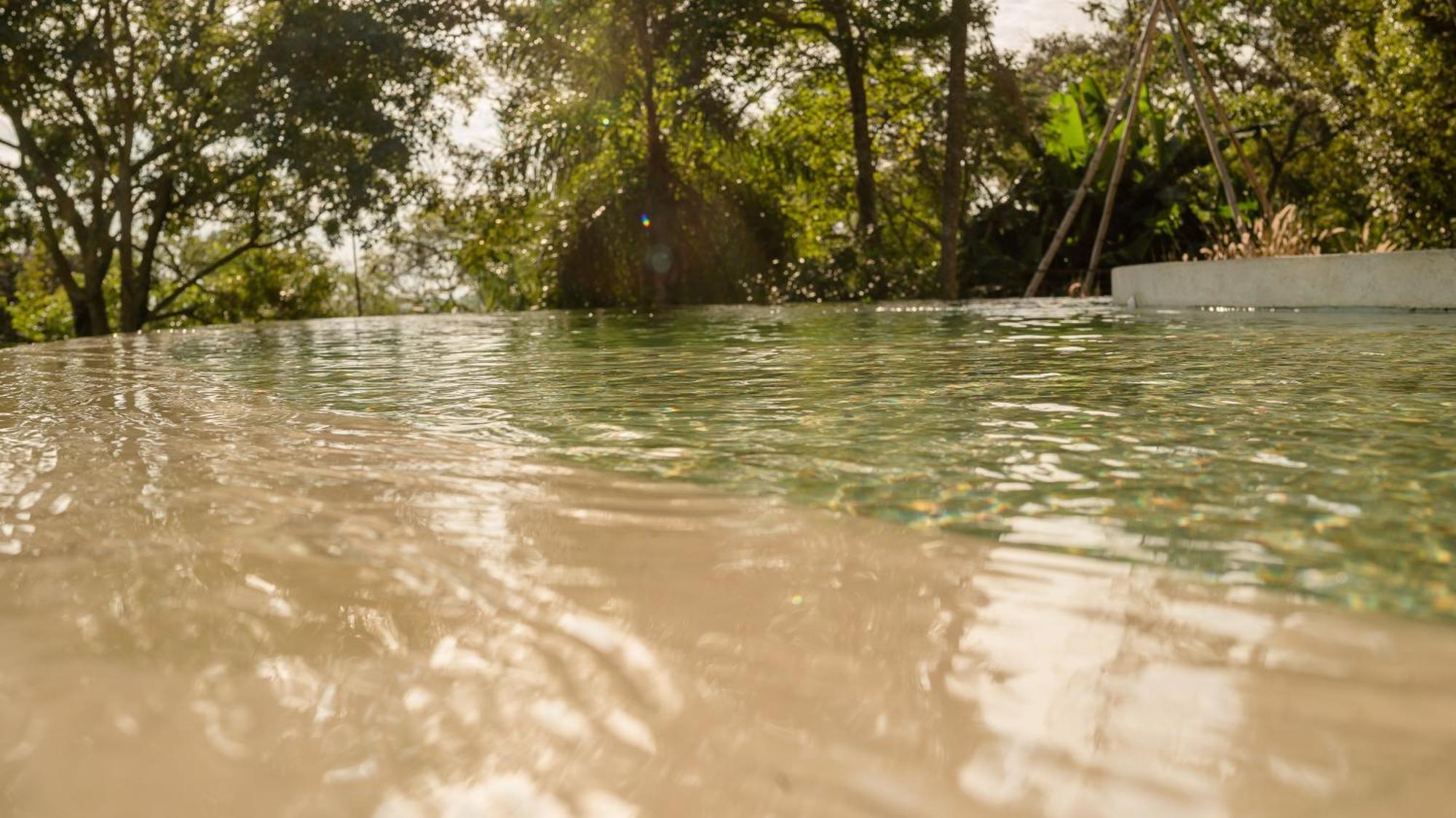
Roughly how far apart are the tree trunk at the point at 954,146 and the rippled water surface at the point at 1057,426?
8505 millimetres

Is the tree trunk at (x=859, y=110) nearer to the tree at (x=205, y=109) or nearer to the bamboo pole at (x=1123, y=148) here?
the bamboo pole at (x=1123, y=148)

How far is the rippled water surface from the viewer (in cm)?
164

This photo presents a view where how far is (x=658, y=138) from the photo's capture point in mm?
16234

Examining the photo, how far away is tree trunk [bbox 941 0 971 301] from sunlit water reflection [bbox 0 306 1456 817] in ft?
38.0

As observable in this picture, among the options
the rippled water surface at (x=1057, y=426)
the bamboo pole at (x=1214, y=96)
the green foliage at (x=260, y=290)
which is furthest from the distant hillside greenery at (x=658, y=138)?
the rippled water surface at (x=1057, y=426)

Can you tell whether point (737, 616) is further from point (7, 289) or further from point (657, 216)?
point (7, 289)

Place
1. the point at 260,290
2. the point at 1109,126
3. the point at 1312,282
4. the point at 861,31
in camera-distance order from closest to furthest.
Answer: the point at 1312,282
the point at 1109,126
the point at 861,31
the point at 260,290

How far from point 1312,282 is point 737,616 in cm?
740

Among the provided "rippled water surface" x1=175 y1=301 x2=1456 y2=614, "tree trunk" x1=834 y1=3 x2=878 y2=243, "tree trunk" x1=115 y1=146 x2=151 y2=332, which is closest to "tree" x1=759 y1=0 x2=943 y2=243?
"tree trunk" x1=834 y1=3 x2=878 y2=243

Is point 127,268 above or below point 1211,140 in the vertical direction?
below

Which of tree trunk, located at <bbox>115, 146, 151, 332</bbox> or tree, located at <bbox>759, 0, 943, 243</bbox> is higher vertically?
tree, located at <bbox>759, 0, 943, 243</bbox>

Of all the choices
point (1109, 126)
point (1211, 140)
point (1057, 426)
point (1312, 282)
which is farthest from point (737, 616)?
point (1109, 126)

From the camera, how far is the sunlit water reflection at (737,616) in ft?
3.15

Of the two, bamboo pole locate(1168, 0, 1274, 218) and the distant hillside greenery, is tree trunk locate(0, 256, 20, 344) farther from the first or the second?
bamboo pole locate(1168, 0, 1274, 218)
